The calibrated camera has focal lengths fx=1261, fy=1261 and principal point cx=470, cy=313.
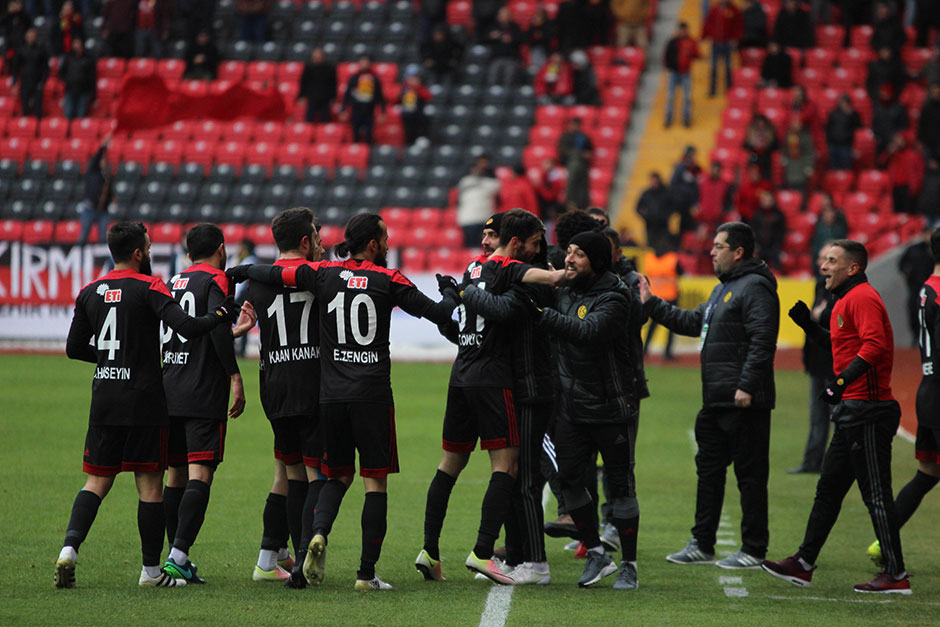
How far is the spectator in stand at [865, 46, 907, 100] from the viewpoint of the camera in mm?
25625

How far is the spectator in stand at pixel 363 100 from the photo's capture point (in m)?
26.4

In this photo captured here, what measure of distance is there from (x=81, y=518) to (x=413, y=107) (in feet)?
67.1

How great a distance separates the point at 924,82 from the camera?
1041 inches

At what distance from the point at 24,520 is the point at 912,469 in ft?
25.5

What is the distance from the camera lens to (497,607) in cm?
636

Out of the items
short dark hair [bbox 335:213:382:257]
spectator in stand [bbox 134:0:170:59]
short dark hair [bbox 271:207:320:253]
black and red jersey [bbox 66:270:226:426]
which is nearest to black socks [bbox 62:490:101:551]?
black and red jersey [bbox 66:270:226:426]

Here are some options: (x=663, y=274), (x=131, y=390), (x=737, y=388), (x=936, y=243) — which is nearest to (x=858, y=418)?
(x=737, y=388)

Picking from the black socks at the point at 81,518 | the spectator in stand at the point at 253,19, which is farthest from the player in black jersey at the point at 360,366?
the spectator in stand at the point at 253,19

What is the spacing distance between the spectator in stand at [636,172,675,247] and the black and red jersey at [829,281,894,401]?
15494 millimetres

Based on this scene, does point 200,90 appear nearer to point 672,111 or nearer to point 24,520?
point 672,111

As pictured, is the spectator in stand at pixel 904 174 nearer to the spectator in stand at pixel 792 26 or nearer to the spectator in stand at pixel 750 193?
the spectator in stand at pixel 750 193

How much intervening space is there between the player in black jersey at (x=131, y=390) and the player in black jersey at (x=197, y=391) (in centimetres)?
19

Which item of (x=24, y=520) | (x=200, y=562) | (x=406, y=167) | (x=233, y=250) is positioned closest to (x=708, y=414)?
(x=200, y=562)

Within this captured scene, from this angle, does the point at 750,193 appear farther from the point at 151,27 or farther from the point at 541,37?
the point at 151,27
